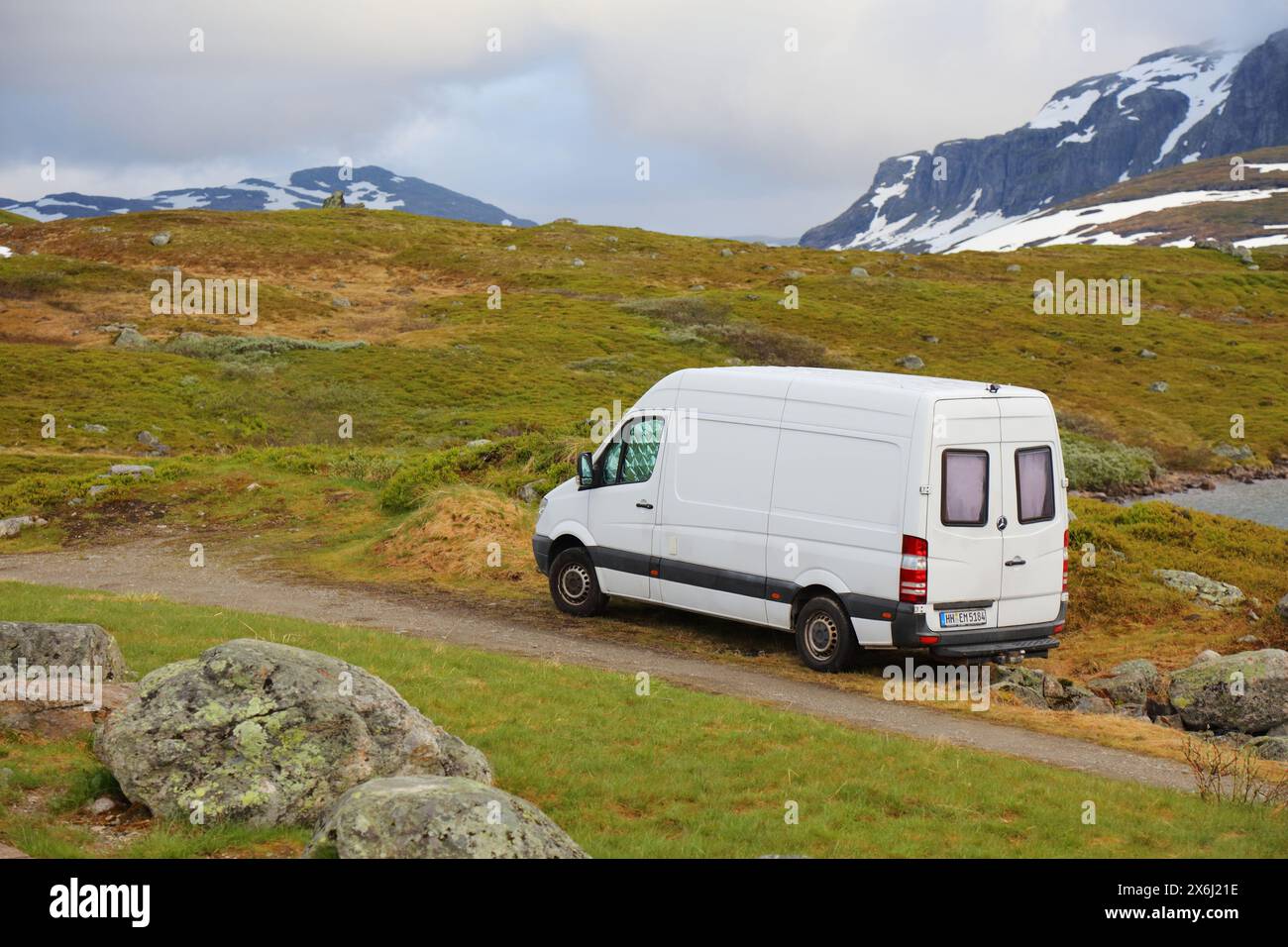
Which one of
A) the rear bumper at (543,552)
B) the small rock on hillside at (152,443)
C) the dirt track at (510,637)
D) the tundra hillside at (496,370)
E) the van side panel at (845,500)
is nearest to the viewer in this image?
the dirt track at (510,637)

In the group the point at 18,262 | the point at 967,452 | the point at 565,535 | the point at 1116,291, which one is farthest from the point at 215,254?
the point at 967,452

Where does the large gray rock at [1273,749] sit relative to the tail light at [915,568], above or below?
below

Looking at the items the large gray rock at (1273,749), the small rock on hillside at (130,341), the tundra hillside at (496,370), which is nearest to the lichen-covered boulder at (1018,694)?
the large gray rock at (1273,749)

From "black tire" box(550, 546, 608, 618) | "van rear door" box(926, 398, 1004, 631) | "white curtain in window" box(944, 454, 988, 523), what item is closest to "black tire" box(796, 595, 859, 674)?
"van rear door" box(926, 398, 1004, 631)

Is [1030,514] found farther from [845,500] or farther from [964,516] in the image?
[845,500]

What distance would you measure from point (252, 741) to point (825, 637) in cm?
835

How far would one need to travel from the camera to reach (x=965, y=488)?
13938 mm

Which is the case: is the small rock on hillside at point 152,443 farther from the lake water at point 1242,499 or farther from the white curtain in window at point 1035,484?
the lake water at point 1242,499

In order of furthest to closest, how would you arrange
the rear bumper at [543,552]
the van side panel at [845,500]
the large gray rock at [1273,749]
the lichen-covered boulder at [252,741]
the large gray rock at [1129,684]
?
the rear bumper at [543,552]
the large gray rock at [1129,684]
the van side panel at [845,500]
the large gray rock at [1273,749]
the lichen-covered boulder at [252,741]

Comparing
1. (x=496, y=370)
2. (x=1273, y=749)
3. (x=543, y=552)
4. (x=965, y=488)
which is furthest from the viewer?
(x=496, y=370)

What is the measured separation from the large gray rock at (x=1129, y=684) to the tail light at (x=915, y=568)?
4016mm

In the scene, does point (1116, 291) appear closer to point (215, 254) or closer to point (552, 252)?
point (552, 252)

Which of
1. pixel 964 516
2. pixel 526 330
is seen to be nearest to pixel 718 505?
pixel 964 516

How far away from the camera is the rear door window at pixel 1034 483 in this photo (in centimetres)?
1432
